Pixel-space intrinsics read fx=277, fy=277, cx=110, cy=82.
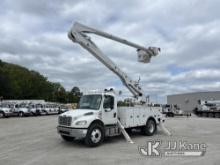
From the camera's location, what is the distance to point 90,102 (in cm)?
1285

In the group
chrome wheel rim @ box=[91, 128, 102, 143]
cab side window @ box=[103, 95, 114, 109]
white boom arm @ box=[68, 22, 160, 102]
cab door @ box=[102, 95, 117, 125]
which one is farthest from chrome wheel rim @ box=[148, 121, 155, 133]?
chrome wheel rim @ box=[91, 128, 102, 143]

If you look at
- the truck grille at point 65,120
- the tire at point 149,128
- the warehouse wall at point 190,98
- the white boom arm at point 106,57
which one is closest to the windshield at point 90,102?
the truck grille at point 65,120

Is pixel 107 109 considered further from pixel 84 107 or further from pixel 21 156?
pixel 21 156

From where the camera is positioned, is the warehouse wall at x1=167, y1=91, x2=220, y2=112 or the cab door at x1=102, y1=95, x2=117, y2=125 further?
the warehouse wall at x1=167, y1=91, x2=220, y2=112

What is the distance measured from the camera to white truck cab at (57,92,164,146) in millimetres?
11516

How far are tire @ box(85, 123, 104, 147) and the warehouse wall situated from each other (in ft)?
212

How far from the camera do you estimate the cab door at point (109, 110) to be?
41.3ft

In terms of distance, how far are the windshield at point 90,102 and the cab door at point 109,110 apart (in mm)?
306

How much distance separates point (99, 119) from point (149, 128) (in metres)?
4.28

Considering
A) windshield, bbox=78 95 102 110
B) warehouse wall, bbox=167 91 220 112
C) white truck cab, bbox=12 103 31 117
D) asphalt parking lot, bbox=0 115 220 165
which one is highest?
warehouse wall, bbox=167 91 220 112

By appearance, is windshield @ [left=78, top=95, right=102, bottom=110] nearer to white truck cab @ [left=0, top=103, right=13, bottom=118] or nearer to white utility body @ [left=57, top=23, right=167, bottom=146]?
white utility body @ [left=57, top=23, right=167, bottom=146]

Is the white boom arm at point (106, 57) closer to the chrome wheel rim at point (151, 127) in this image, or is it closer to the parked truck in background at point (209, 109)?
the chrome wheel rim at point (151, 127)

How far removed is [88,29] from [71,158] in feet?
24.9

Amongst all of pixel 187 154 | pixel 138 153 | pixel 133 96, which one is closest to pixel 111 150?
pixel 138 153
